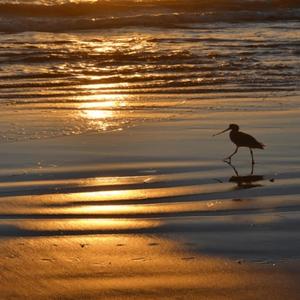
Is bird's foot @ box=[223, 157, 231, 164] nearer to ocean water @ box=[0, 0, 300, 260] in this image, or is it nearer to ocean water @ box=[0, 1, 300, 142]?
ocean water @ box=[0, 0, 300, 260]

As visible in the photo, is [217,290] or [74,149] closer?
[217,290]

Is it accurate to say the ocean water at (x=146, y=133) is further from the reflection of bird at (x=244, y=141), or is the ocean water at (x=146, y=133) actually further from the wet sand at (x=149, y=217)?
the reflection of bird at (x=244, y=141)

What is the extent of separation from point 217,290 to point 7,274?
3.89 feet

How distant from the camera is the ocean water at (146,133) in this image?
6.15 m

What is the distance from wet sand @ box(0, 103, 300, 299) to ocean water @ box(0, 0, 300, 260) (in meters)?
0.02

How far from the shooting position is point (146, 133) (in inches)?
385

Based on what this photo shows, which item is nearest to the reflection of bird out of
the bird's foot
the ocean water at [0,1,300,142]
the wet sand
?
the bird's foot

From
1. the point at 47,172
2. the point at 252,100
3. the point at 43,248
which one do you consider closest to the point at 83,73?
the point at 252,100

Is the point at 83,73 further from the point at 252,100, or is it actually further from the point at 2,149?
the point at 2,149

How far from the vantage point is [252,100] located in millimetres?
12117

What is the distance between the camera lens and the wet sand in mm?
Answer: 4922

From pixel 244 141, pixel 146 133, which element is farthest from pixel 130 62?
pixel 244 141

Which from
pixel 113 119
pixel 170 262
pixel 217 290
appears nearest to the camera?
pixel 217 290

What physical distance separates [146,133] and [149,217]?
3.55 metres
